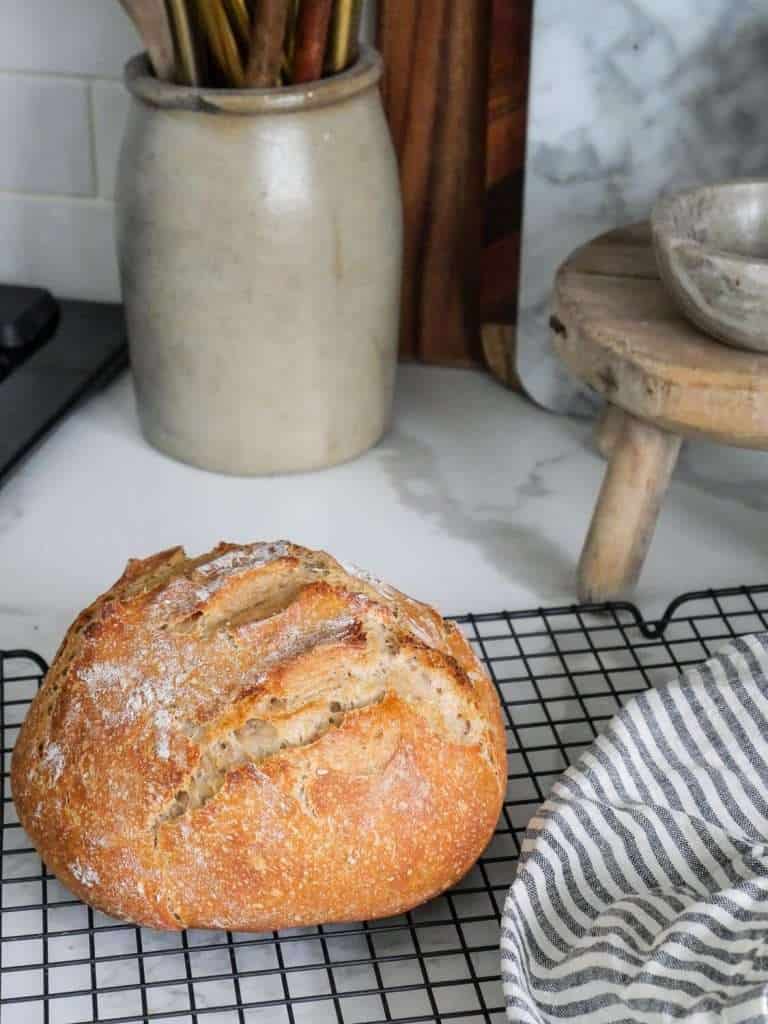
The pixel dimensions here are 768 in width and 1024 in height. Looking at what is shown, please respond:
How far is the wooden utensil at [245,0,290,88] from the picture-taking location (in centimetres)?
90

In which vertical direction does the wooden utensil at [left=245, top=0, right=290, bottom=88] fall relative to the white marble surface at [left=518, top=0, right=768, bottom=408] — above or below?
above

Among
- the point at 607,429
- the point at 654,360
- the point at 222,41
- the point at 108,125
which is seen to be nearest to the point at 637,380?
the point at 654,360

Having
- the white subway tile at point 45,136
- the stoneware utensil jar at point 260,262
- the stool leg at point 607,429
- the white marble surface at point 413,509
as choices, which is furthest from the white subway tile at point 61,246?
the stool leg at point 607,429

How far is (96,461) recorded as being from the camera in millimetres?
1115

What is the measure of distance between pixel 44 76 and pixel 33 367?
9.5 inches

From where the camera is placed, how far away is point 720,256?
787 millimetres

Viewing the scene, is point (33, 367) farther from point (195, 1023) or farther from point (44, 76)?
point (195, 1023)

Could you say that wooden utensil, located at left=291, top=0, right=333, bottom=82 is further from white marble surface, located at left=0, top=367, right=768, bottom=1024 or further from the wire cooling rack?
the wire cooling rack

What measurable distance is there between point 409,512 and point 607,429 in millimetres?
155

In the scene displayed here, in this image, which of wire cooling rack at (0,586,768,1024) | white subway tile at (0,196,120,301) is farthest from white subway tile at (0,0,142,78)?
wire cooling rack at (0,586,768,1024)

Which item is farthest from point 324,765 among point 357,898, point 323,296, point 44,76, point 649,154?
point 44,76

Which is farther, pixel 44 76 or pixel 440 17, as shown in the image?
pixel 44 76

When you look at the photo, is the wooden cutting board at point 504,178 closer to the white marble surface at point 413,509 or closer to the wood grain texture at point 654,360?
the white marble surface at point 413,509

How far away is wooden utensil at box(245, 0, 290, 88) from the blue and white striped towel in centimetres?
46
